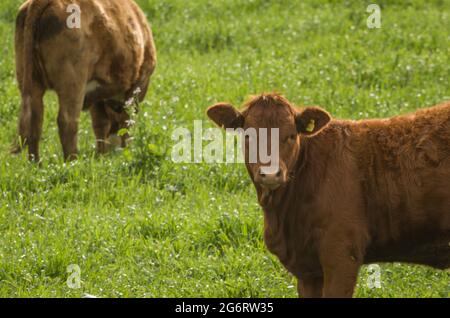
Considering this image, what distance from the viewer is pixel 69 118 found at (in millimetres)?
10664

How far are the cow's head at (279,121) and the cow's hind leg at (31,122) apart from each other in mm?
3795

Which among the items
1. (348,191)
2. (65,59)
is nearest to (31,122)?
(65,59)

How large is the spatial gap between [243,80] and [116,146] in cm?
236

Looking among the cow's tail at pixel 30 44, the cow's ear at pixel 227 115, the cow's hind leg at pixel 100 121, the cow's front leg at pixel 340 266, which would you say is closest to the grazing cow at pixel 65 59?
the cow's tail at pixel 30 44

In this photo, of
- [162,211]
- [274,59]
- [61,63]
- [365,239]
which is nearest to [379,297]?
[365,239]

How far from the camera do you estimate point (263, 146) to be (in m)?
6.75

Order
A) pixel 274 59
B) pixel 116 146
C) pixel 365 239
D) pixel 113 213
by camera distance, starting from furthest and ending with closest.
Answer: pixel 274 59, pixel 116 146, pixel 113 213, pixel 365 239

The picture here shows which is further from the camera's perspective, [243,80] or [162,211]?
[243,80]

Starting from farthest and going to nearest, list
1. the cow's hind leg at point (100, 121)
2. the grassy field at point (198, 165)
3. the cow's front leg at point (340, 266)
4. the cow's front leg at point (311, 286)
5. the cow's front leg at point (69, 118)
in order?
the cow's hind leg at point (100, 121), the cow's front leg at point (69, 118), the grassy field at point (198, 165), the cow's front leg at point (311, 286), the cow's front leg at point (340, 266)

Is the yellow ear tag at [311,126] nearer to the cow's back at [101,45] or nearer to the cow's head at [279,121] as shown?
the cow's head at [279,121]

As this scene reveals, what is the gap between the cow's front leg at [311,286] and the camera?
7.05 meters

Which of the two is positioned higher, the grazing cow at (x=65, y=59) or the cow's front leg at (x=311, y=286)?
the grazing cow at (x=65, y=59)

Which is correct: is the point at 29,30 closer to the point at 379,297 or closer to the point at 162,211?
the point at 162,211

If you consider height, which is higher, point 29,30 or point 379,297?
point 29,30
